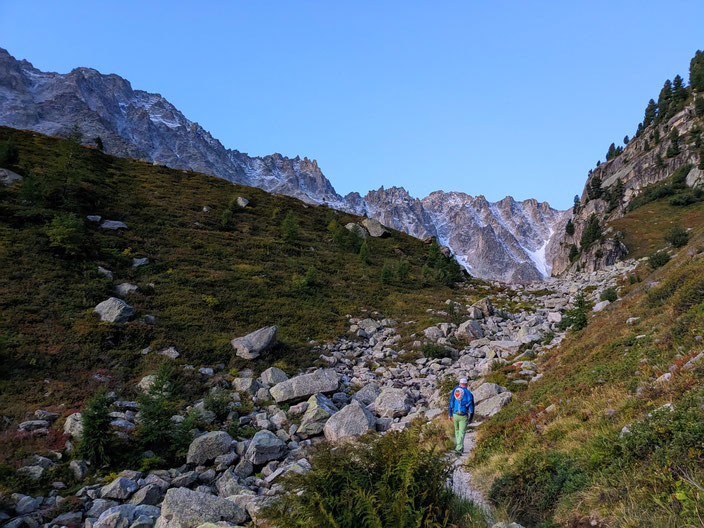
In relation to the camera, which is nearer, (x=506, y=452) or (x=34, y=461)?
(x=506, y=452)

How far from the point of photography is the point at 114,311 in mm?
18172

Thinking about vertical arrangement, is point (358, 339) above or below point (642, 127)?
below

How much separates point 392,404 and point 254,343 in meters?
8.19

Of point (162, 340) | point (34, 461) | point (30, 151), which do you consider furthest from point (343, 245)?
point (30, 151)

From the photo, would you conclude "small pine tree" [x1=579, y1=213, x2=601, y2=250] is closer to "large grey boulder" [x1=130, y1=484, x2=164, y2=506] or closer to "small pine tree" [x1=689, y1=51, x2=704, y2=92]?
"small pine tree" [x1=689, y1=51, x2=704, y2=92]

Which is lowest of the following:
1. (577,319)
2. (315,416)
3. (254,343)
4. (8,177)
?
(577,319)

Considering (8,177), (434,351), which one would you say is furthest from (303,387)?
(8,177)

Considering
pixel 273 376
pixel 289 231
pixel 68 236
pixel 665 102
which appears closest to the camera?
pixel 273 376

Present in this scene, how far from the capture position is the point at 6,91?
19938 centimetres

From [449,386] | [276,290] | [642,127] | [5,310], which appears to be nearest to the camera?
[449,386]

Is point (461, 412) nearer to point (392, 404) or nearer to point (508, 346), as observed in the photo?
point (392, 404)

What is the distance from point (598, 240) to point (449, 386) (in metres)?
57.3

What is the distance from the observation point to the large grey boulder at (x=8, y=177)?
3200cm

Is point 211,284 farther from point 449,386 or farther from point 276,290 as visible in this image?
point 449,386
